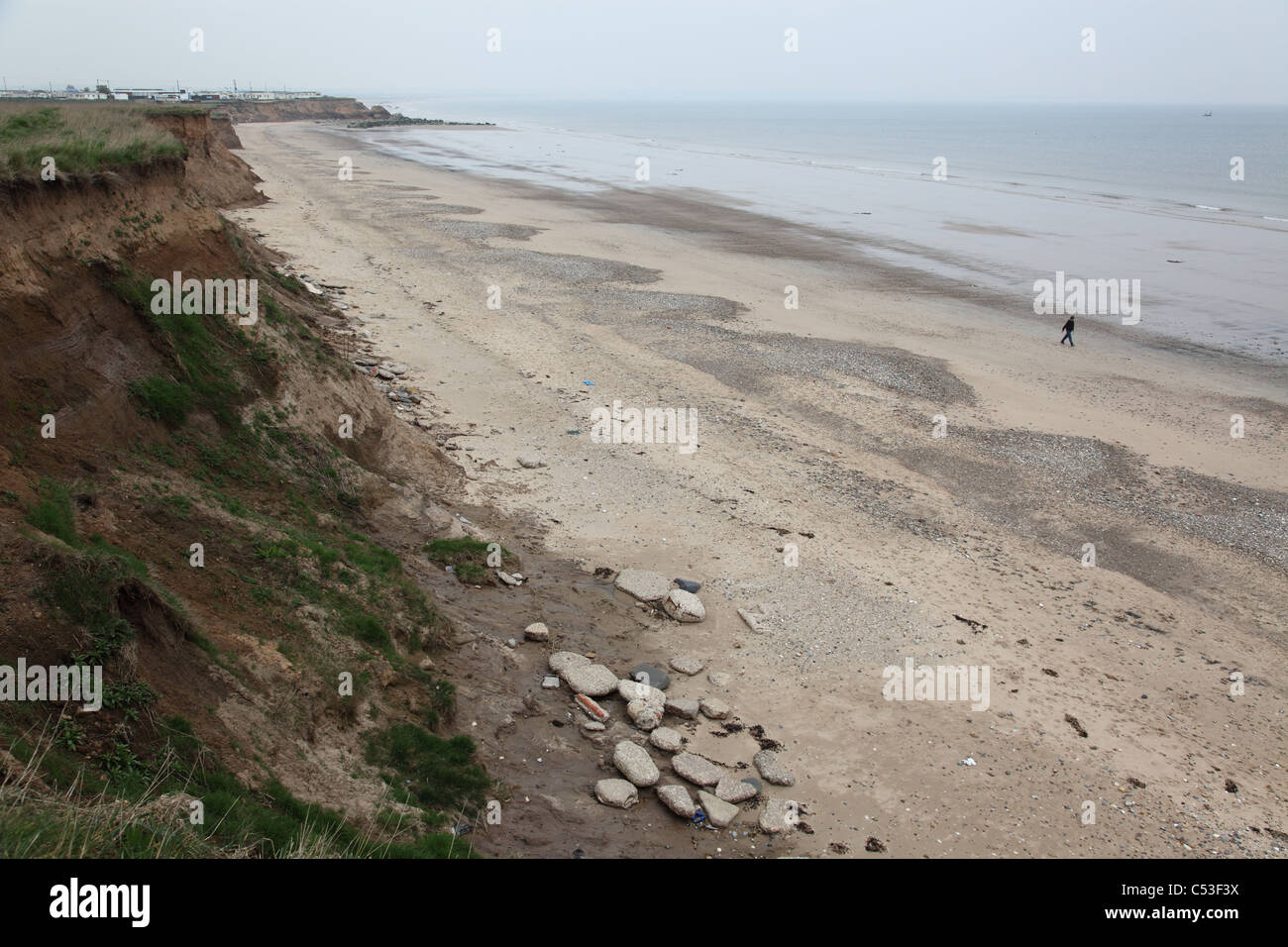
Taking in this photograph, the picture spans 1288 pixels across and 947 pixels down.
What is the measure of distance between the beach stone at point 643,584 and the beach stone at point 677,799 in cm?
434

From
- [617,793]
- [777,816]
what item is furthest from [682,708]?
[777,816]

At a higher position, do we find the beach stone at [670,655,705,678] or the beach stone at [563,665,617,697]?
the beach stone at [563,665,617,697]

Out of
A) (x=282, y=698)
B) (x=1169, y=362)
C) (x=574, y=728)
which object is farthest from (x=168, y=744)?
(x=1169, y=362)

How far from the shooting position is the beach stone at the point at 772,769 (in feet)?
32.4

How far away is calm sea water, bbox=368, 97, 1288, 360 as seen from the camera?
40.4m

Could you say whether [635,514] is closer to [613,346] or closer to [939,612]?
[939,612]

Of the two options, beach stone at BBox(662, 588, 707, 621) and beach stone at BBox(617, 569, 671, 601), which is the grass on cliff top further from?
beach stone at BBox(662, 588, 707, 621)

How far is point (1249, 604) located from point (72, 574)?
17.5 meters

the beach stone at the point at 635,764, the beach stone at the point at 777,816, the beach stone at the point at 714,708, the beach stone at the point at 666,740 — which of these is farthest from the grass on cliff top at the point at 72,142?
the beach stone at the point at 777,816

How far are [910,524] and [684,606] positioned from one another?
5.96m

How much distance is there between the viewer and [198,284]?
1310 centimetres

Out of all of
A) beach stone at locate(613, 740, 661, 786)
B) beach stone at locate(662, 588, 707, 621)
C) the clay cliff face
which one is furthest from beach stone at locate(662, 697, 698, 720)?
the clay cliff face

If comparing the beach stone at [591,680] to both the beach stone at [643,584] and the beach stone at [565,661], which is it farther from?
the beach stone at [643,584]

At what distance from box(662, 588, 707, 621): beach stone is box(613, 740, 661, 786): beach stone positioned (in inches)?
129
